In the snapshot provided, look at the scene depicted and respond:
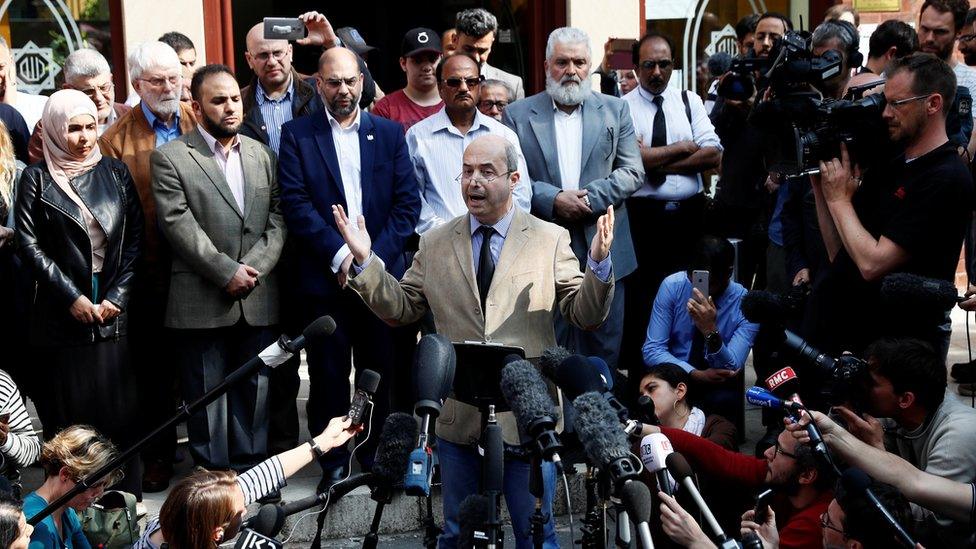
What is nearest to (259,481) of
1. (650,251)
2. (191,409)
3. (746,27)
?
(191,409)

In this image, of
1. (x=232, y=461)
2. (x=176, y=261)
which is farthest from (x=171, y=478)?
(x=176, y=261)

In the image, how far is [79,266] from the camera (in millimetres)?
6898

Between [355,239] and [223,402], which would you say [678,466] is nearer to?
[355,239]

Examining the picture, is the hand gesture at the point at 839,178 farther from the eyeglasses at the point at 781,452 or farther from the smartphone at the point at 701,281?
the smartphone at the point at 701,281

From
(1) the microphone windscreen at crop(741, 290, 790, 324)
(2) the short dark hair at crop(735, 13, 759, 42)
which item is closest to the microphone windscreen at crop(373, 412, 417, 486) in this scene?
(1) the microphone windscreen at crop(741, 290, 790, 324)

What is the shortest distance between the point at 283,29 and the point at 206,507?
3.53 meters

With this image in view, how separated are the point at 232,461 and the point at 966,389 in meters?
4.49

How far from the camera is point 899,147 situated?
19.6 ft

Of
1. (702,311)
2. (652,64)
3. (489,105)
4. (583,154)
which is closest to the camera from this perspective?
(702,311)

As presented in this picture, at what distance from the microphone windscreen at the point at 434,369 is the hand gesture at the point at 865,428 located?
5.19 feet

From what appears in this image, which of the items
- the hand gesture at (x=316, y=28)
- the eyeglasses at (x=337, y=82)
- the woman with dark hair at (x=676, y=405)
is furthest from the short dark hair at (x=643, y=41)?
the woman with dark hair at (x=676, y=405)

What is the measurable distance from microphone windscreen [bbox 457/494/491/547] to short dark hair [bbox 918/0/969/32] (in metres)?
4.93

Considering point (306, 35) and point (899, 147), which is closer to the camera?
point (899, 147)

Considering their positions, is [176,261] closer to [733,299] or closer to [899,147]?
[733,299]
